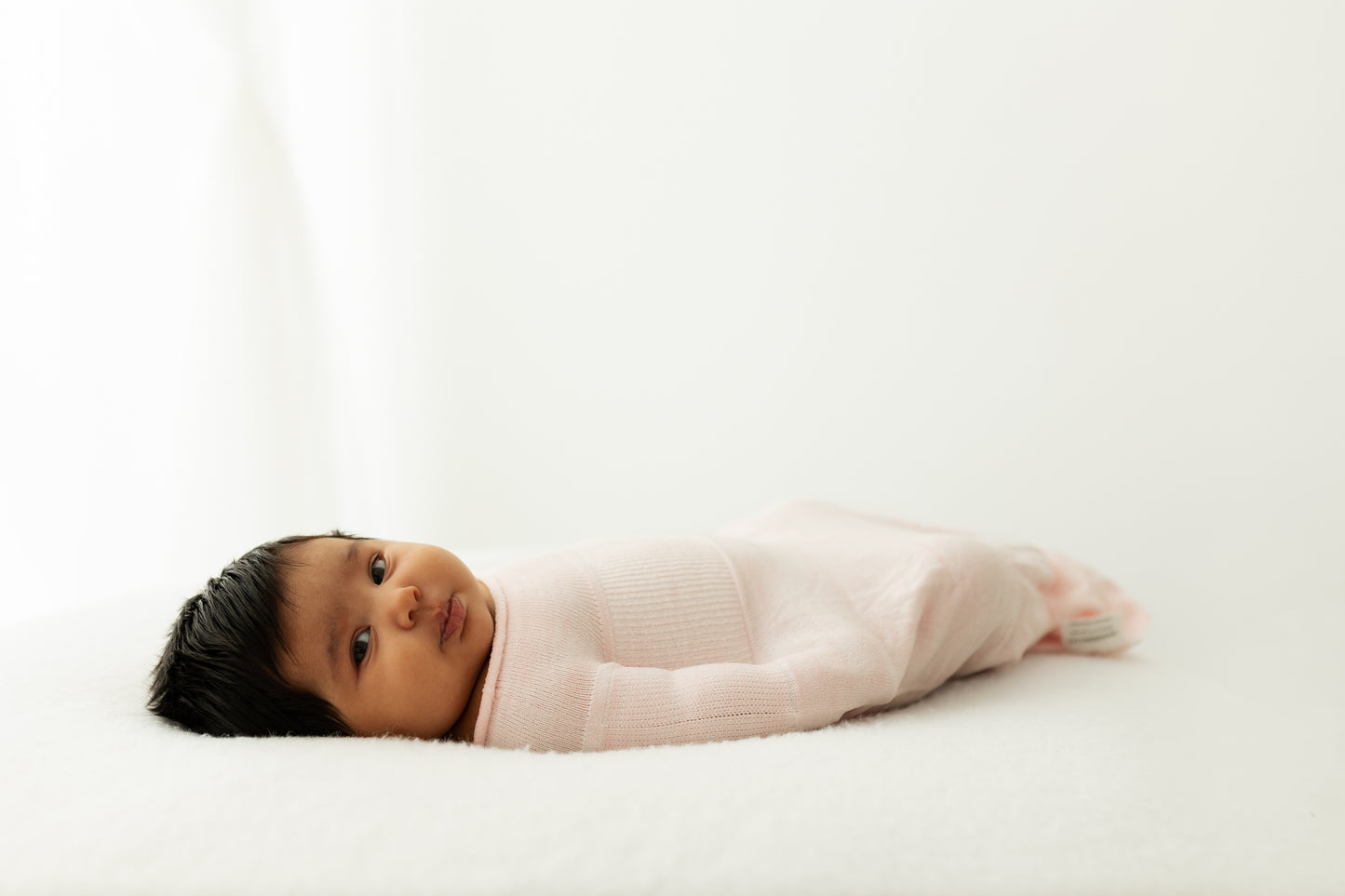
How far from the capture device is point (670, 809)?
2.08 ft

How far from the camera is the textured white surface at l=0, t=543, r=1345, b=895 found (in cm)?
57

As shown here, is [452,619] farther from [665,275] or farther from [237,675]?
[665,275]

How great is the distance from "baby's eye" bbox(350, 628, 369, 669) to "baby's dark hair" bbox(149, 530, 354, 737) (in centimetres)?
5

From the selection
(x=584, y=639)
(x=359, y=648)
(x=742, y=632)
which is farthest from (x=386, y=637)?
(x=742, y=632)

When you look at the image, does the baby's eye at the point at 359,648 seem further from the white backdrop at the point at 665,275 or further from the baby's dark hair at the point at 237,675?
the white backdrop at the point at 665,275

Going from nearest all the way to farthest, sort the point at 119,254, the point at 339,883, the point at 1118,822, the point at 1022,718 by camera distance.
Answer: the point at 339,883, the point at 1118,822, the point at 1022,718, the point at 119,254

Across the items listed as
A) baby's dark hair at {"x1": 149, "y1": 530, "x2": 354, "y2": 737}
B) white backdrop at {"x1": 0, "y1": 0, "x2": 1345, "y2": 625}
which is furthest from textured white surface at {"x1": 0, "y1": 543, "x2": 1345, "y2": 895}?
white backdrop at {"x1": 0, "y1": 0, "x2": 1345, "y2": 625}

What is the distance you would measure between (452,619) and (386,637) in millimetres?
68

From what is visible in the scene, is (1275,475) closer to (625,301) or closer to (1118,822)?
(1118,822)

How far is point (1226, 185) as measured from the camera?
151cm

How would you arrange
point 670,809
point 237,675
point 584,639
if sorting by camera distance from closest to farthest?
point 670,809
point 237,675
point 584,639

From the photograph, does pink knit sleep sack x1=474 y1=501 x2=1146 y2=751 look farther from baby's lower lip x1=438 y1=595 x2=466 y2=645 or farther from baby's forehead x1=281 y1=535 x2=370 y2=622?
baby's forehead x1=281 y1=535 x2=370 y2=622

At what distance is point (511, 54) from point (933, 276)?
1.06 meters

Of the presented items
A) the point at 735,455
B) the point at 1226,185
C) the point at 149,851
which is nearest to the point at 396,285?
the point at 735,455
